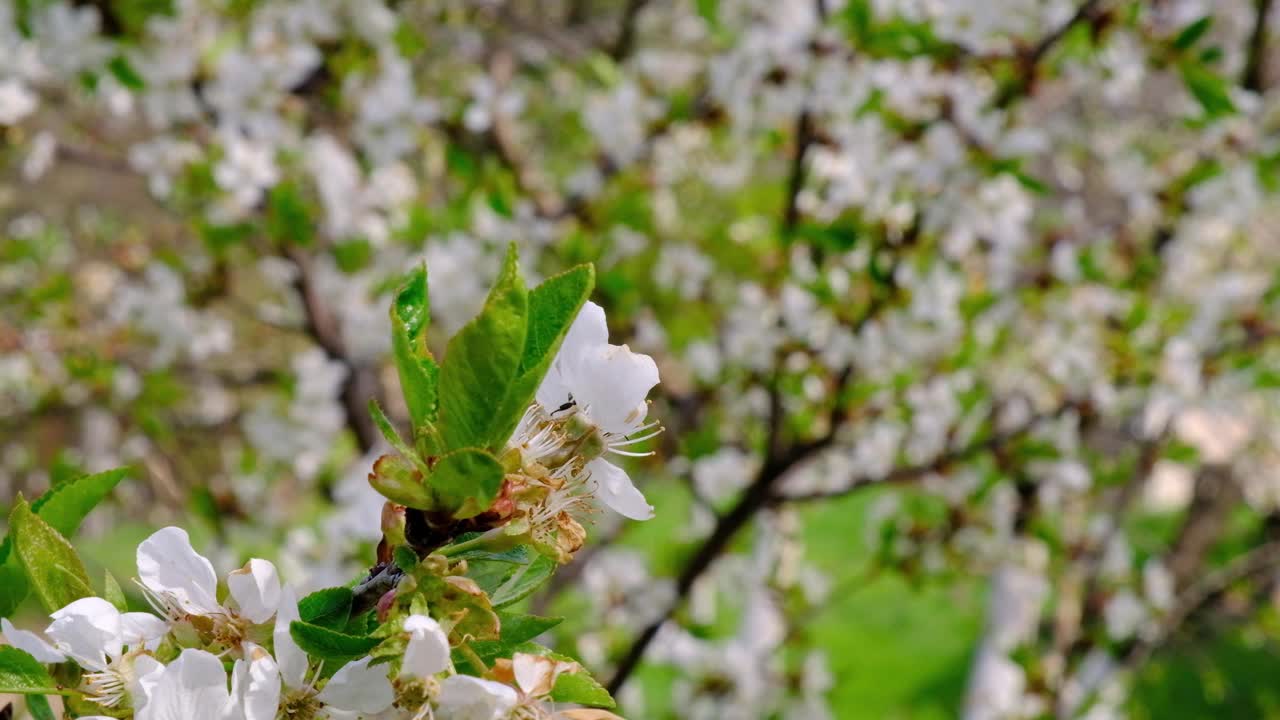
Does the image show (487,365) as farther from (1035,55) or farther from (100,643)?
(1035,55)

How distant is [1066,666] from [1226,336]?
101 centimetres

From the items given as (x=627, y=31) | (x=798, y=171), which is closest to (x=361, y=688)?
(x=798, y=171)

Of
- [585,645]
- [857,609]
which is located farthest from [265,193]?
[857,609]

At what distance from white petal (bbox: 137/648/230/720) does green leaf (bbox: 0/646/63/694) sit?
0.28 ft

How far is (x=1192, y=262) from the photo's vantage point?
3.62 metres

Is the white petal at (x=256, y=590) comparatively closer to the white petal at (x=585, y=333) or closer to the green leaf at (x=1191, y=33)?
the white petal at (x=585, y=333)

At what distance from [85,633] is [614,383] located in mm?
347

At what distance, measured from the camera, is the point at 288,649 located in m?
0.63

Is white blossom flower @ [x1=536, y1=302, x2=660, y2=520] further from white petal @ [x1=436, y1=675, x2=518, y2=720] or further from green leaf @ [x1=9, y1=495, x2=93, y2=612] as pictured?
green leaf @ [x1=9, y1=495, x2=93, y2=612]

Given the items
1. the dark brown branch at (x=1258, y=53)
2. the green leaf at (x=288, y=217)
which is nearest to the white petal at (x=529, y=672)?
the green leaf at (x=288, y=217)

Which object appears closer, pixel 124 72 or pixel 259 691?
pixel 259 691

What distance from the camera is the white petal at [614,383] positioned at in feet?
2.19

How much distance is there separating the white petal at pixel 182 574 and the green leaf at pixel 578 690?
0.23 meters

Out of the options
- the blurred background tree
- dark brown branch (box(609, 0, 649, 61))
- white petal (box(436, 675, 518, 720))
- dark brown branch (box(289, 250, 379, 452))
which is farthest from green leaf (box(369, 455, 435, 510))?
dark brown branch (box(609, 0, 649, 61))
